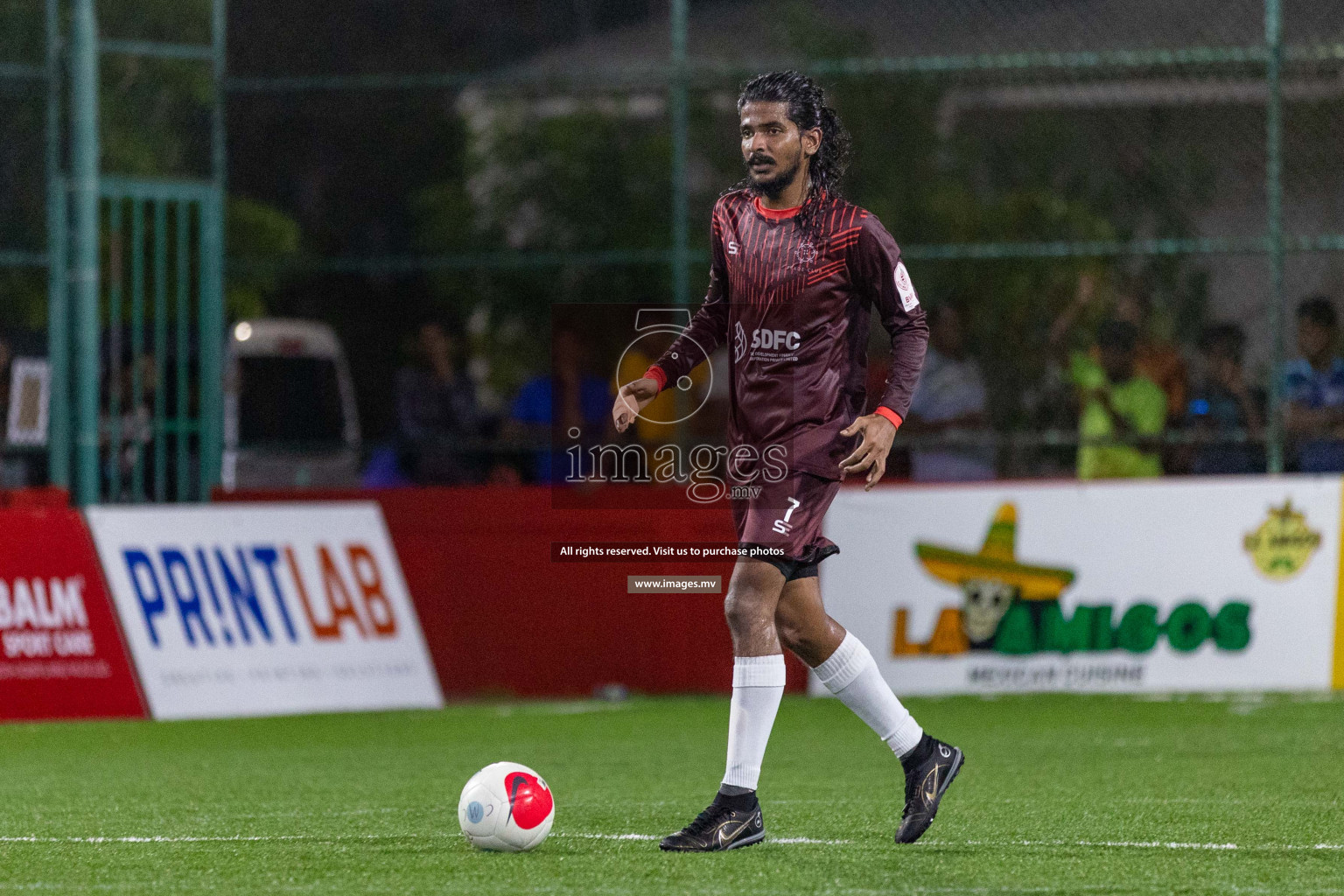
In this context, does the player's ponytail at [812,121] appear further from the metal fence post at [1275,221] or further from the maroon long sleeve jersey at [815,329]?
the metal fence post at [1275,221]

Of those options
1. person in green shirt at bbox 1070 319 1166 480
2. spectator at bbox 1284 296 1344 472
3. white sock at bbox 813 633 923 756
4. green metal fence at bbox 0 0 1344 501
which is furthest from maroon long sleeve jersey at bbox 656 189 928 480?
spectator at bbox 1284 296 1344 472

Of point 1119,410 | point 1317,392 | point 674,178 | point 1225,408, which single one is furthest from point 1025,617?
point 674,178

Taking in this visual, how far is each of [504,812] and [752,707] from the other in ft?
2.57

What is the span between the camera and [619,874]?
18.0ft

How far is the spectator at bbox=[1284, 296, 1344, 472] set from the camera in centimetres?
1226

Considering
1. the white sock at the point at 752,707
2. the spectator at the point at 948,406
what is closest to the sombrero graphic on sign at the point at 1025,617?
the spectator at the point at 948,406

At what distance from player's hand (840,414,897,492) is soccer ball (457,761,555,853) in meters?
1.29

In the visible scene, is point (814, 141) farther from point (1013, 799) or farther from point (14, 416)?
point (14, 416)

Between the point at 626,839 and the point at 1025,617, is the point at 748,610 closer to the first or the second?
the point at 626,839

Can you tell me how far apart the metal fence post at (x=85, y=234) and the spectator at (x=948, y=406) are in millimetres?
4967

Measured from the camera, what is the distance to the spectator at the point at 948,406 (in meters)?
12.7

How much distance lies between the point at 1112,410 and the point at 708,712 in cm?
341

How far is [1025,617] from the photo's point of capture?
1148 cm

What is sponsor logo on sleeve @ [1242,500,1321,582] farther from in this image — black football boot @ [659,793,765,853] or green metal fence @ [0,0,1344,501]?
black football boot @ [659,793,765,853]
